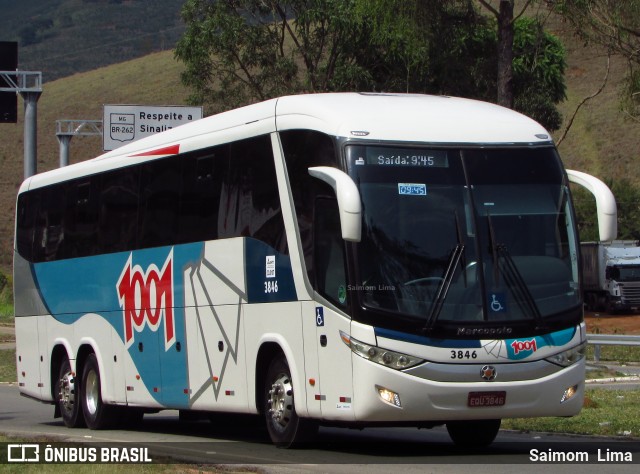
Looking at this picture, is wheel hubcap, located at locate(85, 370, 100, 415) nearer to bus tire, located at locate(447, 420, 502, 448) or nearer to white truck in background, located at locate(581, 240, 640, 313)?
bus tire, located at locate(447, 420, 502, 448)

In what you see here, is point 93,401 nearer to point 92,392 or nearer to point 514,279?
point 92,392

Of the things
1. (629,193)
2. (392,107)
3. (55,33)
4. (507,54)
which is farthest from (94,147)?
(55,33)

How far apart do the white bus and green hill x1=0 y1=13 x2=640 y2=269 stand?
6079cm

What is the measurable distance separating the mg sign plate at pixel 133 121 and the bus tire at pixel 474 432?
26.0 meters

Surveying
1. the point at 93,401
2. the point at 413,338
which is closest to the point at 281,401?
the point at 413,338

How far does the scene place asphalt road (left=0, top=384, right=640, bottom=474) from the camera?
1099 cm

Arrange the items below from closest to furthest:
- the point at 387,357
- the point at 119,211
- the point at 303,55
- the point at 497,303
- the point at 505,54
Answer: the point at 387,357
the point at 497,303
the point at 119,211
the point at 505,54
the point at 303,55

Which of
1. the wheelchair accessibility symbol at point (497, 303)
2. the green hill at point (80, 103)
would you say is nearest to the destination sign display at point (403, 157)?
the wheelchair accessibility symbol at point (497, 303)

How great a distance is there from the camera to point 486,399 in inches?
442

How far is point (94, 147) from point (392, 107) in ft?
269

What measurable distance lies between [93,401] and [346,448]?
534cm

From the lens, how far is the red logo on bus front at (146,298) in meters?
15.0

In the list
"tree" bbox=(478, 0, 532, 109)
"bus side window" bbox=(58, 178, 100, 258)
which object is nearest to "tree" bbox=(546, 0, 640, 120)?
"tree" bbox=(478, 0, 532, 109)

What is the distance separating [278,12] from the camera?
42.2m
